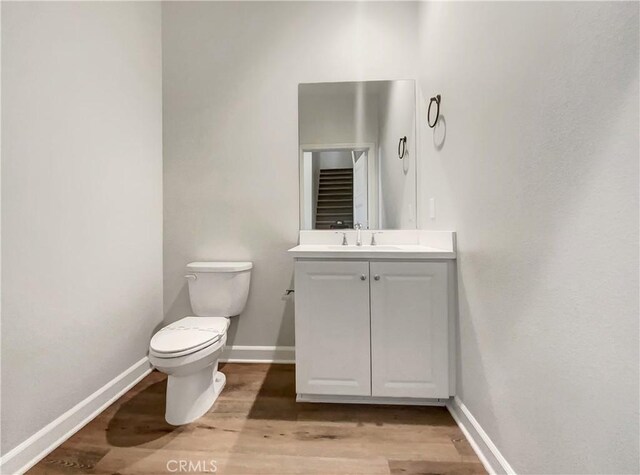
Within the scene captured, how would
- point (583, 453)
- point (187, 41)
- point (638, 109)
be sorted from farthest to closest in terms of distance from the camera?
point (187, 41), point (583, 453), point (638, 109)

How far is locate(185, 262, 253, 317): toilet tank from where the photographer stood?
1849mm

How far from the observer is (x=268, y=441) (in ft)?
4.13

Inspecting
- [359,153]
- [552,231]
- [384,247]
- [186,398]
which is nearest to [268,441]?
[186,398]

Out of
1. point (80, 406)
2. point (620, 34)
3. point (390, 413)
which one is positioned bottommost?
point (390, 413)

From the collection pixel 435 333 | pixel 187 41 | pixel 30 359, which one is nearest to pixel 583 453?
pixel 435 333

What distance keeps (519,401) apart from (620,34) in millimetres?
1018

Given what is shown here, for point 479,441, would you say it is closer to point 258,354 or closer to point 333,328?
point 333,328

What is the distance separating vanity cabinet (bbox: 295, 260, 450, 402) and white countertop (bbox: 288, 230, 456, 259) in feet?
0.13

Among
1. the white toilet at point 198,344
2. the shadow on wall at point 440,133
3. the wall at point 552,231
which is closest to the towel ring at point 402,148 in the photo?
the shadow on wall at point 440,133

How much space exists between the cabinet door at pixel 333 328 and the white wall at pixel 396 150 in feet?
2.27

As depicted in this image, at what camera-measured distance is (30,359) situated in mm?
1142

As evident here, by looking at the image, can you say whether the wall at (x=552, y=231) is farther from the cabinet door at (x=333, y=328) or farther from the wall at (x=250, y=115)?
the wall at (x=250, y=115)

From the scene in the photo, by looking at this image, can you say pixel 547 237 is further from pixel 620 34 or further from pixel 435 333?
pixel 435 333

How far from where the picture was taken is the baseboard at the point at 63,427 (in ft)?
3.55
